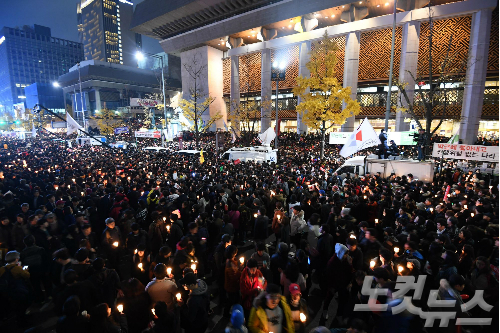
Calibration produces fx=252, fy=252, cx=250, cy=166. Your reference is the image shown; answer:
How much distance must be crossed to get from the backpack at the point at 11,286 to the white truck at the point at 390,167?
487 inches

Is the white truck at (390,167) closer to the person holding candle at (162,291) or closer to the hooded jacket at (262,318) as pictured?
the hooded jacket at (262,318)

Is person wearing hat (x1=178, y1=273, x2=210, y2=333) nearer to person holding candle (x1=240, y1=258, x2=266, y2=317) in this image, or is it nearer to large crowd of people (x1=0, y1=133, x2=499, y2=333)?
large crowd of people (x1=0, y1=133, x2=499, y2=333)

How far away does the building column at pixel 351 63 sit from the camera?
2783 cm

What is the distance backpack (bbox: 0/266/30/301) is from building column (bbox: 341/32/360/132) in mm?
29205

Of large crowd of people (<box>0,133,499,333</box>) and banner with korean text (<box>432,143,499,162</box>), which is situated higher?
banner with korean text (<box>432,143,499,162</box>)

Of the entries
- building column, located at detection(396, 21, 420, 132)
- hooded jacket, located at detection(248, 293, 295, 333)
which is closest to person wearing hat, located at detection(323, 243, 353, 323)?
hooded jacket, located at detection(248, 293, 295, 333)

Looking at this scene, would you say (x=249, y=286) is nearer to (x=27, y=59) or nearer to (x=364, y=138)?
(x=364, y=138)

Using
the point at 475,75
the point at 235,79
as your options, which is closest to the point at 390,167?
the point at 475,75

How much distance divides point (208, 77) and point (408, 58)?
26551 mm

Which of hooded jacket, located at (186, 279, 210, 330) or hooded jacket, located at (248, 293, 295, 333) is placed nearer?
hooded jacket, located at (248, 293, 295, 333)

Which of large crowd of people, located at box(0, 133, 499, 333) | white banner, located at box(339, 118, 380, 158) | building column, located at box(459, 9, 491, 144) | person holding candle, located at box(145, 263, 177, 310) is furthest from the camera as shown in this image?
building column, located at box(459, 9, 491, 144)

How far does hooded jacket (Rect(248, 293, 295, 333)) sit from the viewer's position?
309 centimetres

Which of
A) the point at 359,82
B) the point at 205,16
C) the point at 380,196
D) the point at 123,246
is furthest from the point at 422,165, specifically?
the point at 205,16

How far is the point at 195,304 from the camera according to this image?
3.51 meters
